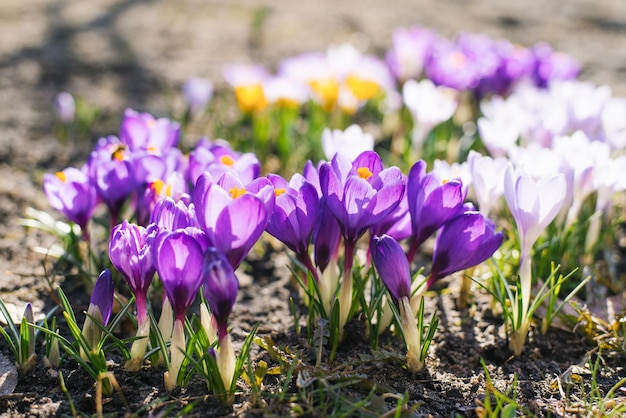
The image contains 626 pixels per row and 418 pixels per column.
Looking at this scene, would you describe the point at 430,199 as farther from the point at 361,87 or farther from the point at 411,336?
the point at 361,87

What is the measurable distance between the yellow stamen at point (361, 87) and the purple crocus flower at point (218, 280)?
6.16ft

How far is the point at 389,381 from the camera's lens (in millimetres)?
1623

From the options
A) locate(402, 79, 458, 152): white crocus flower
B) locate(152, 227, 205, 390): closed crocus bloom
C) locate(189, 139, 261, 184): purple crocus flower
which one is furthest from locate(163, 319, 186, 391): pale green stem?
locate(402, 79, 458, 152): white crocus flower

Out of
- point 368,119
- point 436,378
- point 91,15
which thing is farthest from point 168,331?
point 91,15

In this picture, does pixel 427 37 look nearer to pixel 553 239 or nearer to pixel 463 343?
pixel 553 239

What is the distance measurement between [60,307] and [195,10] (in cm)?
334

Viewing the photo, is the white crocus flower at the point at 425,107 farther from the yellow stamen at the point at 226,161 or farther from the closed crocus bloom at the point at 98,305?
the closed crocus bloom at the point at 98,305

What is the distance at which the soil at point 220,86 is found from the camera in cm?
158

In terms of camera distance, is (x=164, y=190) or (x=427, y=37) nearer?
(x=164, y=190)

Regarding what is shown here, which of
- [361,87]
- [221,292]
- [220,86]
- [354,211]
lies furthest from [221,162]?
[220,86]

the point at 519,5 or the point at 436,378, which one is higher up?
the point at 519,5

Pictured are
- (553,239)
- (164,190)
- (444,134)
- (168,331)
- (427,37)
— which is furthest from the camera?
(427,37)

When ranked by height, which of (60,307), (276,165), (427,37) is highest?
(427,37)

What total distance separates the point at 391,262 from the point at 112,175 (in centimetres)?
85
